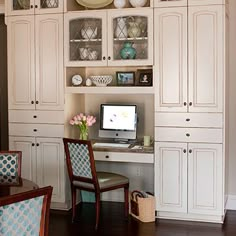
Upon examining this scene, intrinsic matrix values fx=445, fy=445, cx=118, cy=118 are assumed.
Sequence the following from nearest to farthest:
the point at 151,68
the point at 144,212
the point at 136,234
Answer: the point at 136,234 → the point at 144,212 → the point at 151,68

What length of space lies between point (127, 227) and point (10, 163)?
1.41m

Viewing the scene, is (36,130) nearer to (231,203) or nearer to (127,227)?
(127,227)

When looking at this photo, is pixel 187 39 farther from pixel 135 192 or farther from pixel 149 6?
pixel 135 192

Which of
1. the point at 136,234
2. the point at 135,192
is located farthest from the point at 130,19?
the point at 136,234

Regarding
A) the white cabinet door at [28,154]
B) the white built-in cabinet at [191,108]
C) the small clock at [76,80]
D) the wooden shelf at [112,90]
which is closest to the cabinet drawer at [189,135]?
the white built-in cabinet at [191,108]

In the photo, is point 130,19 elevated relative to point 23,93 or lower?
elevated

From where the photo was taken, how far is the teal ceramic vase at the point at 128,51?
461cm

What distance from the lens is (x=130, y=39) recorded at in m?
4.63

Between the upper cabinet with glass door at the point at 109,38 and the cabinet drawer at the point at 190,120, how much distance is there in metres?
0.57

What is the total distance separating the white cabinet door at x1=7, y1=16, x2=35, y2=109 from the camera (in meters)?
4.86

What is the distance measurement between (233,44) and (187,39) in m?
0.69

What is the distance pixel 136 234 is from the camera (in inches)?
165

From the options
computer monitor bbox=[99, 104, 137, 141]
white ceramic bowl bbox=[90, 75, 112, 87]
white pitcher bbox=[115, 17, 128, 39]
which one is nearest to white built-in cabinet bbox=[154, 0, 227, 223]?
white pitcher bbox=[115, 17, 128, 39]

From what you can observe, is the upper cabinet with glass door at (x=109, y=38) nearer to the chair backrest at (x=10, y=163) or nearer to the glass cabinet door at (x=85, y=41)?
the glass cabinet door at (x=85, y=41)
